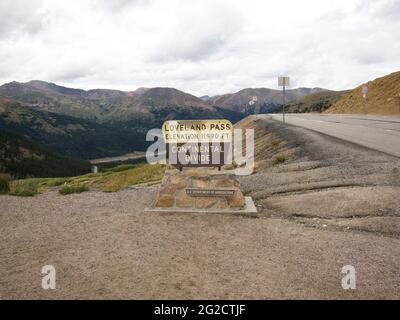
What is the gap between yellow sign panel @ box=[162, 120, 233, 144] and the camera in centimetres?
1202

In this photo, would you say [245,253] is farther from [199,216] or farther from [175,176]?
[175,176]

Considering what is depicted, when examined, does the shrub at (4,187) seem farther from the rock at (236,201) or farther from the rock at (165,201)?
the rock at (236,201)

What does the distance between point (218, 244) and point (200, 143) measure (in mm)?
4445

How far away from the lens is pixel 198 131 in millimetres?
12078

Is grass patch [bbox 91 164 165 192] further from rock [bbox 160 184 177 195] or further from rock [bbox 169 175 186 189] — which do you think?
rock [bbox 169 175 186 189]

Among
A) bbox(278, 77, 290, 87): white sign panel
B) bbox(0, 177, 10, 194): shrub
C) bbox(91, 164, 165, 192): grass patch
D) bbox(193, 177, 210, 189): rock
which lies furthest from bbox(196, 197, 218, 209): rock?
bbox(278, 77, 290, 87): white sign panel

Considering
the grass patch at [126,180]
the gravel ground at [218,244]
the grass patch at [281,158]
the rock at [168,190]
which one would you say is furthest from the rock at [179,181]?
the grass patch at [281,158]

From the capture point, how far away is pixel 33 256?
7.77 metres

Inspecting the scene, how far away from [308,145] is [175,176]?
10679mm

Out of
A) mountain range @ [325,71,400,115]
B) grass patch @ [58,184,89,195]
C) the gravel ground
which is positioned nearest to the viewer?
the gravel ground

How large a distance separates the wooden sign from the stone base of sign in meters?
0.38

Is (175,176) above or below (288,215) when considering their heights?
above
